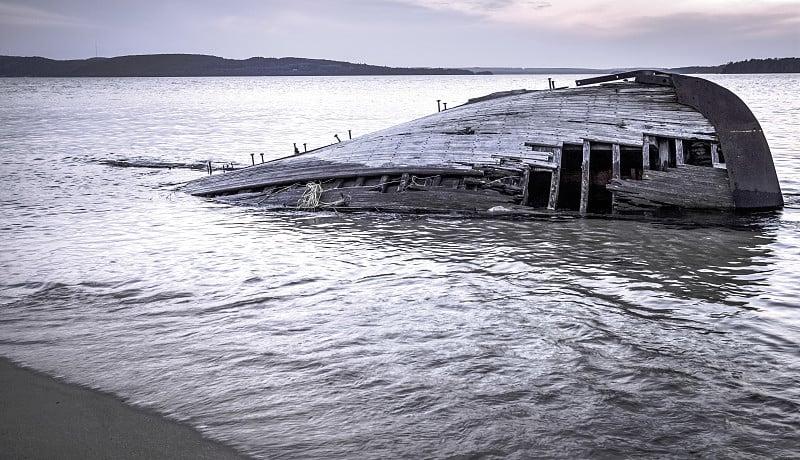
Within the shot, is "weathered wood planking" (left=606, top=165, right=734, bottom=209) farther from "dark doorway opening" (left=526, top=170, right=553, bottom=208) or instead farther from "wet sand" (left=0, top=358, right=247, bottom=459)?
"wet sand" (left=0, top=358, right=247, bottom=459)

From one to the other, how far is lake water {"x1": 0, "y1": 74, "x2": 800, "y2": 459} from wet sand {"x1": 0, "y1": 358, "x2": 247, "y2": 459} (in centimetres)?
19

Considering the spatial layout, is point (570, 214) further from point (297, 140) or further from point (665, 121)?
point (297, 140)

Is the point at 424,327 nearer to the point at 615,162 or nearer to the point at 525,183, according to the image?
the point at 525,183

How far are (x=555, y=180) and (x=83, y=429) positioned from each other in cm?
1045

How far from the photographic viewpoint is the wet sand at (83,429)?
477 centimetres

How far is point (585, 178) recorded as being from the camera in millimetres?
13586

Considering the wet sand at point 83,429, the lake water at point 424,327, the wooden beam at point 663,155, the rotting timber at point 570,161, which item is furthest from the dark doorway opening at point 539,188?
the wet sand at point 83,429

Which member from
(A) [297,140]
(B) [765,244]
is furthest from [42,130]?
(B) [765,244]

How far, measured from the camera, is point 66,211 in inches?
601

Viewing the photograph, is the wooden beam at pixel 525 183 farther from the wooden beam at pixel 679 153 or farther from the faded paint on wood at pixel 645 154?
the wooden beam at pixel 679 153

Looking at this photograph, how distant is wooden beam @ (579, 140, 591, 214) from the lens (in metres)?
13.5

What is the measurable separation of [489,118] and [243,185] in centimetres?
618

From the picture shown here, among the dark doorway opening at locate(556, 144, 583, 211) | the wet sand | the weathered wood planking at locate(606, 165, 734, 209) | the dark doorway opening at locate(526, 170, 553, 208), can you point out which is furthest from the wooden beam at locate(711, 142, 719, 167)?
the wet sand

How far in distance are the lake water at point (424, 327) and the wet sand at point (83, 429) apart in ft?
0.63
